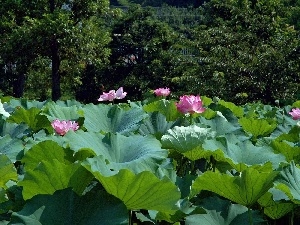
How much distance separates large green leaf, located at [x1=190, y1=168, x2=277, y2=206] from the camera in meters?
1.08

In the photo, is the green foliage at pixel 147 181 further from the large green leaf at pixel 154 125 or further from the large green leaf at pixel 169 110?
the large green leaf at pixel 169 110

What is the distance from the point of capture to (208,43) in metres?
12.2

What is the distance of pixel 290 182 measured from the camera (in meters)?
1.13

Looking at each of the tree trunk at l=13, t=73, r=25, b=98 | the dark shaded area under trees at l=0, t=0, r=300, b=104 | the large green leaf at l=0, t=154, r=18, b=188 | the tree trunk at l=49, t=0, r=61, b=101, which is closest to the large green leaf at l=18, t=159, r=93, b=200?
the large green leaf at l=0, t=154, r=18, b=188

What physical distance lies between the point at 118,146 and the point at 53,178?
0.38 metres

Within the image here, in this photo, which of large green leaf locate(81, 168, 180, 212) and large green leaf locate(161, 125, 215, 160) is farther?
large green leaf locate(161, 125, 215, 160)

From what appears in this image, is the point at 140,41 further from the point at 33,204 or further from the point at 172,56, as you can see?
the point at 33,204

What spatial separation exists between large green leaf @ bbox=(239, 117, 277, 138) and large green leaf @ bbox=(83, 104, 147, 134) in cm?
41

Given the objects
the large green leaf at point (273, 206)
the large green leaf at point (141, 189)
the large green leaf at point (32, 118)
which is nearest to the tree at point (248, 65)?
the large green leaf at point (32, 118)

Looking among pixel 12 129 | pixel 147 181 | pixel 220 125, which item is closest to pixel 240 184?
pixel 147 181

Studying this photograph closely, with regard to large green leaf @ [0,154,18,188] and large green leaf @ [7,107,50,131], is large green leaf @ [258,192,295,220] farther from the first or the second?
large green leaf @ [7,107,50,131]

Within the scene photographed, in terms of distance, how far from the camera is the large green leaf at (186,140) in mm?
1374

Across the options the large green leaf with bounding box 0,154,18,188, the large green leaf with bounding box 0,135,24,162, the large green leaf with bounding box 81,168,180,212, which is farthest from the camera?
the large green leaf with bounding box 0,135,24,162

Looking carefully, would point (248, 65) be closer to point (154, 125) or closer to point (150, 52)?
point (150, 52)
